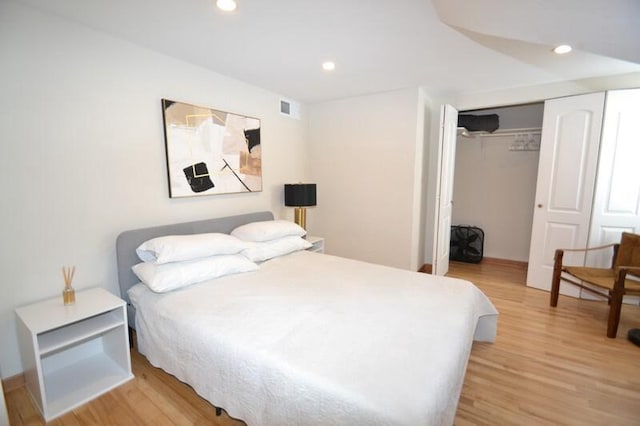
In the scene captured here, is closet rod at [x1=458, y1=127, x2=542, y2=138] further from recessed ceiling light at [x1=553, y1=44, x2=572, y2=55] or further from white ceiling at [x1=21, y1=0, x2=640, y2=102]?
recessed ceiling light at [x1=553, y1=44, x2=572, y2=55]

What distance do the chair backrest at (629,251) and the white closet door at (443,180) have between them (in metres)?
1.67

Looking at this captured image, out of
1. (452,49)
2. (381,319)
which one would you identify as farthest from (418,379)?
(452,49)

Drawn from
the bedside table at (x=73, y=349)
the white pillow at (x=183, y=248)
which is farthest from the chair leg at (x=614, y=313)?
the bedside table at (x=73, y=349)

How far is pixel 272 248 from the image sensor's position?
279cm

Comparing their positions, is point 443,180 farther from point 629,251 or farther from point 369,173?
point 629,251

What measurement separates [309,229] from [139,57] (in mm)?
2942

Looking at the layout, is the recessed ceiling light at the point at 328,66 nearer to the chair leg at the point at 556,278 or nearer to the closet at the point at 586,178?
the closet at the point at 586,178

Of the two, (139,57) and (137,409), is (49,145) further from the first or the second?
(137,409)

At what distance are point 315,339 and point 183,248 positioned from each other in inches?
50.8

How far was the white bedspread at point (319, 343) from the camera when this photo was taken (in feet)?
3.63

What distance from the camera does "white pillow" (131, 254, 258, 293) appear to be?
1960 mm

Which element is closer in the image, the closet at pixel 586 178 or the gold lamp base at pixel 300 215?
the closet at pixel 586 178

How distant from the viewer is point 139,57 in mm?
2275

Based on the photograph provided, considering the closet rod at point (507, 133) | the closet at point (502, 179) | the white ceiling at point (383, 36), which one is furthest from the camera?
the closet at point (502, 179)
